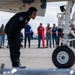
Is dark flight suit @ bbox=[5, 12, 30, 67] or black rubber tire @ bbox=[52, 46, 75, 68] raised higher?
dark flight suit @ bbox=[5, 12, 30, 67]

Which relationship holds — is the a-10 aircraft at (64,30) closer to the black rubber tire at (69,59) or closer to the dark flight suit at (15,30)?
the black rubber tire at (69,59)

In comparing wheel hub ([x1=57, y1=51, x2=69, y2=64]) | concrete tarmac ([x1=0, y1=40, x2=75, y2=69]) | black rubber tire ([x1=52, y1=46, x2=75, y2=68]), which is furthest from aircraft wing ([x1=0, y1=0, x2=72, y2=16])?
concrete tarmac ([x1=0, y1=40, x2=75, y2=69])

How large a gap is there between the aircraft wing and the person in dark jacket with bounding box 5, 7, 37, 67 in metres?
0.55

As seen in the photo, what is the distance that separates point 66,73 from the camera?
7.90 metres

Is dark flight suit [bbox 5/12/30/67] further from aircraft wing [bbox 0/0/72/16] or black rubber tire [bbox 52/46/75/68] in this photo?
black rubber tire [bbox 52/46/75/68]

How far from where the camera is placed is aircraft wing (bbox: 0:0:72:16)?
10.4 meters

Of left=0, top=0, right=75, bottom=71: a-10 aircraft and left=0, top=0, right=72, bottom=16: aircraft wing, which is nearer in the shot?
left=0, top=0, right=75, bottom=71: a-10 aircraft

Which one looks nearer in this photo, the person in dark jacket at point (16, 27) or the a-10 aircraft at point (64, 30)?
the person in dark jacket at point (16, 27)

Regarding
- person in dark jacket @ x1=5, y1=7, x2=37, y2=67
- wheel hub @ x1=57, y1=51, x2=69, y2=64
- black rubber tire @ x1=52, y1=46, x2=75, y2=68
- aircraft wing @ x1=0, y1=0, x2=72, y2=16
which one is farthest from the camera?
aircraft wing @ x1=0, y1=0, x2=72, y2=16

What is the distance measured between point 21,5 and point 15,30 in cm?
183

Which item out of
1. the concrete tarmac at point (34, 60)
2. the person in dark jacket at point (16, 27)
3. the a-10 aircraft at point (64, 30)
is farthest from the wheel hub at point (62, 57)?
the person in dark jacket at point (16, 27)

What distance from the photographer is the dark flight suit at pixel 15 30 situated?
954cm

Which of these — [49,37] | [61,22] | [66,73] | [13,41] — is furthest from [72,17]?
[49,37]

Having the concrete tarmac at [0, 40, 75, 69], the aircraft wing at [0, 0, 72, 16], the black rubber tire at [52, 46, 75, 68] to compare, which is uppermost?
the aircraft wing at [0, 0, 72, 16]
